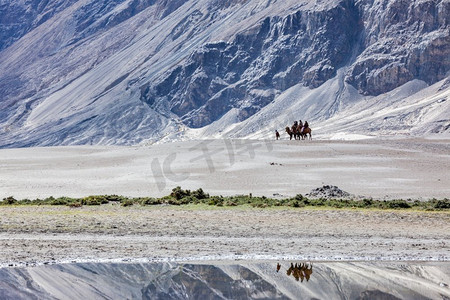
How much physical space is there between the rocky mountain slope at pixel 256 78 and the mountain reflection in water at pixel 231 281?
3147 inches

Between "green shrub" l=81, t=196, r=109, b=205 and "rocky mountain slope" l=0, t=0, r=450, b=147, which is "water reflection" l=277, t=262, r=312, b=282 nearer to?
"green shrub" l=81, t=196, r=109, b=205

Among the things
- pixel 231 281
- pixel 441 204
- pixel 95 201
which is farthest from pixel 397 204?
pixel 231 281

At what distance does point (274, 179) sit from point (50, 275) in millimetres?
16440

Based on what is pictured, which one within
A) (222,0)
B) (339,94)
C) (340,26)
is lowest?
(339,94)

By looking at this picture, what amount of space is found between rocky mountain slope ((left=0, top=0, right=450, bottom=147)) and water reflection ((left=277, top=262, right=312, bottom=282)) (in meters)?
79.9

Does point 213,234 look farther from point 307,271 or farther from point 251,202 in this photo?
point 251,202

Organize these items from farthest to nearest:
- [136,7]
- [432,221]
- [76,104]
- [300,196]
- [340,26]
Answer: [136,7]
[76,104]
[340,26]
[300,196]
[432,221]

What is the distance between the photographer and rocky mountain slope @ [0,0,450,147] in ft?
363

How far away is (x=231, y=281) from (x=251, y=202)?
9544 mm

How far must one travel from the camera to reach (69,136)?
127 metres

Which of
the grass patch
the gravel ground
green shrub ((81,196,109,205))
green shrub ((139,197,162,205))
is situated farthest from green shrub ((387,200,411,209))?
green shrub ((81,196,109,205))

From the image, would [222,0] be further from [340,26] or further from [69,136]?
[69,136]

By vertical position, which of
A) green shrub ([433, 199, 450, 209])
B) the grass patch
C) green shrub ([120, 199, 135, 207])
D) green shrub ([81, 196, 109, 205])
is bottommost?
green shrub ([433, 199, 450, 209])

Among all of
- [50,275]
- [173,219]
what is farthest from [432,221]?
[50,275]
